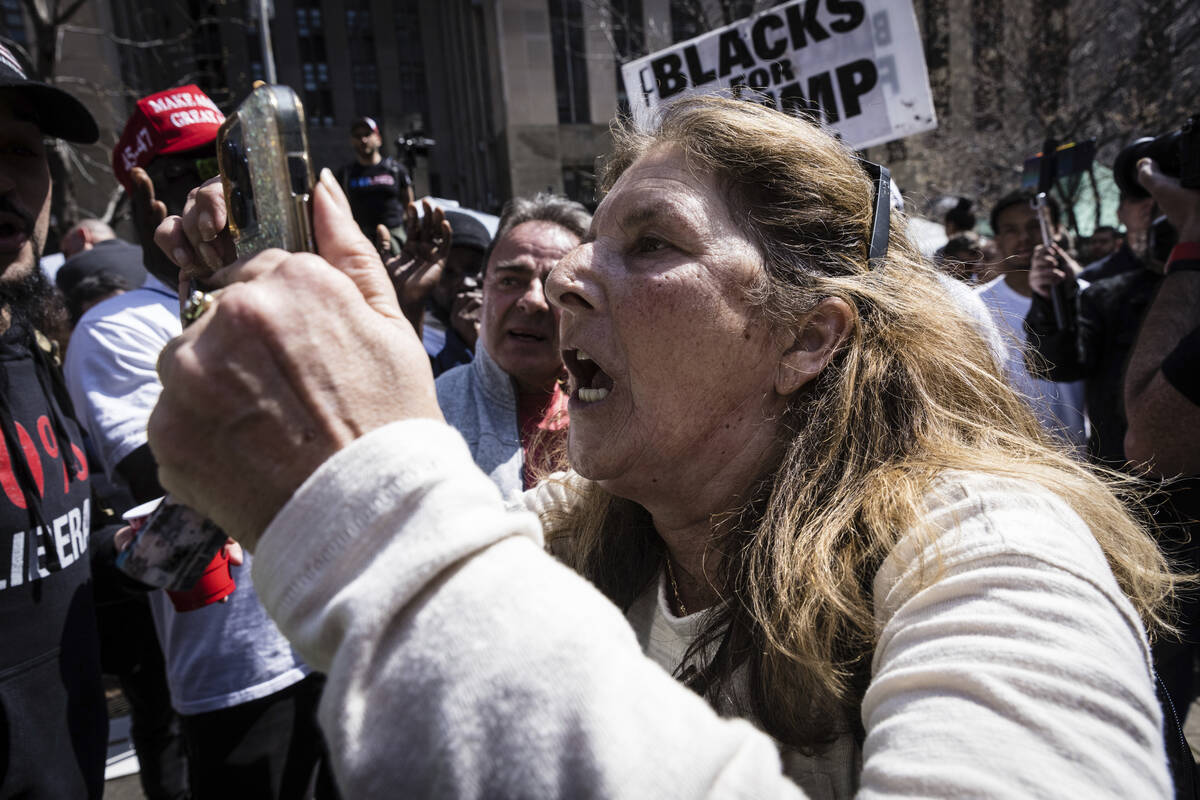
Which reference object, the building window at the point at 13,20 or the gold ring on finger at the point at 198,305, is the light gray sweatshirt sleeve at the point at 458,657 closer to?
the gold ring on finger at the point at 198,305

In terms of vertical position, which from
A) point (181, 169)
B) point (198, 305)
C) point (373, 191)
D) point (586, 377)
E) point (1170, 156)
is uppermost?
point (373, 191)

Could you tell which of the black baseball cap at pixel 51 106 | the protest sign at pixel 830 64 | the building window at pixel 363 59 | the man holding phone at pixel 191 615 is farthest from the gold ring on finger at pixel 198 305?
the building window at pixel 363 59

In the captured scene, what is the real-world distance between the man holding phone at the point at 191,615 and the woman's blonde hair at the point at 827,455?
129cm

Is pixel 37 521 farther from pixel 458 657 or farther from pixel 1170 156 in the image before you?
pixel 1170 156

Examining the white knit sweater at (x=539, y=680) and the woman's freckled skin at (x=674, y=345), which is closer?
the white knit sweater at (x=539, y=680)

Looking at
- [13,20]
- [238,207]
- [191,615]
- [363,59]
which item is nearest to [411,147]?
[191,615]

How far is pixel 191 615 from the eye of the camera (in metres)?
2.43

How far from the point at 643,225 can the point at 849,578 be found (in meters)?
0.75

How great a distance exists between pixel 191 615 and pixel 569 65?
30329mm

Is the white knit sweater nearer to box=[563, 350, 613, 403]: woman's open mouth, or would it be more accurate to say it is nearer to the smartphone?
the smartphone

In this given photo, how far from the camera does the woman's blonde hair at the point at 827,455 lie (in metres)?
1.17

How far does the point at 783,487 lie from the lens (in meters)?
1.38

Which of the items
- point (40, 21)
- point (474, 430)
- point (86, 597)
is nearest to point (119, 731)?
point (86, 597)

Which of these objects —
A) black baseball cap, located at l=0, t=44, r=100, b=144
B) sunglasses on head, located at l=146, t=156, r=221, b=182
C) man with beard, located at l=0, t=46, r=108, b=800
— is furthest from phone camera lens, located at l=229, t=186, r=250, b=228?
sunglasses on head, located at l=146, t=156, r=221, b=182
